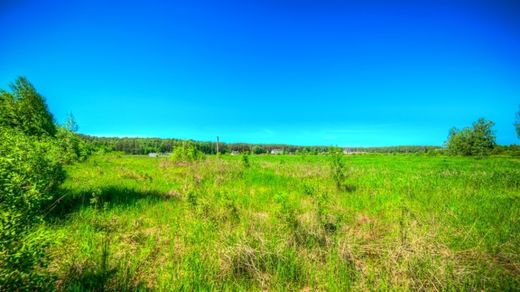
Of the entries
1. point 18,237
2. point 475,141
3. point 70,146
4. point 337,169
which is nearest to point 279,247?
point 18,237

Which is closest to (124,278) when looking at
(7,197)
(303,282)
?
(7,197)

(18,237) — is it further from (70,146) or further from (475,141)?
(475,141)

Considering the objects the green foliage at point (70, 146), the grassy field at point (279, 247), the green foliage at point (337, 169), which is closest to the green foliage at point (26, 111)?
the green foliage at point (70, 146)

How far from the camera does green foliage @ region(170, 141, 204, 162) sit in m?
22.7

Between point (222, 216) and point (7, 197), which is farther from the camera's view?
point (222, 216)

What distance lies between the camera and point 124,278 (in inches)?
134

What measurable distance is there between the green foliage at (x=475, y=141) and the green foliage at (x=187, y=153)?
244 feet

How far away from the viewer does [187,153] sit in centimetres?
2312

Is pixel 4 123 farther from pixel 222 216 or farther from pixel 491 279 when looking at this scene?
pixel 491 279

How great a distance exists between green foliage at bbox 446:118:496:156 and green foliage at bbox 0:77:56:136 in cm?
8403

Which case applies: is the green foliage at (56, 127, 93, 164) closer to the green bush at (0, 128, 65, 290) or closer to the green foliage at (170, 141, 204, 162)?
the green bush at (0, 128, 65, 290)

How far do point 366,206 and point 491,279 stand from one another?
4.21 m

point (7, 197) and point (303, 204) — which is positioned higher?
point (7, 197)

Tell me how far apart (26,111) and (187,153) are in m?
16.8
